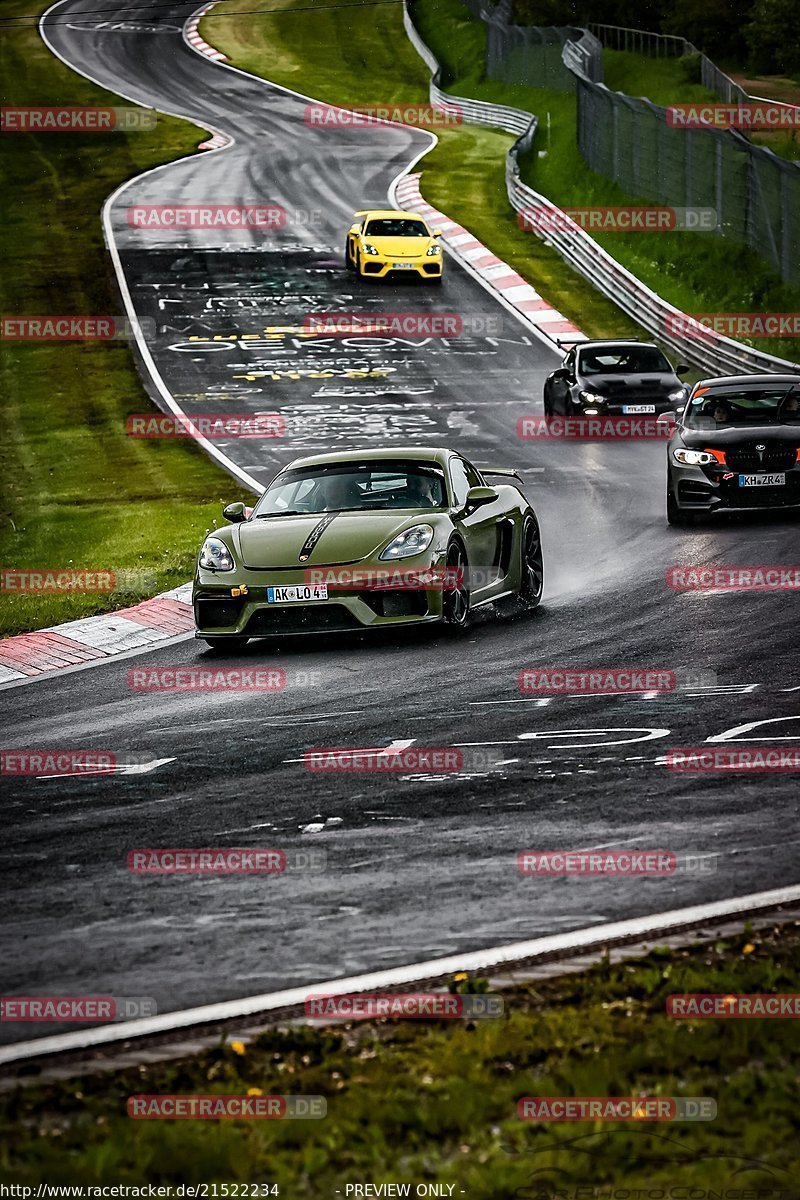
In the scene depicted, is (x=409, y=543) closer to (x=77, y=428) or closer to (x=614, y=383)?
(x=614, y=383)

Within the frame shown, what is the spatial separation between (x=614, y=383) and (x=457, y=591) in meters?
12.8

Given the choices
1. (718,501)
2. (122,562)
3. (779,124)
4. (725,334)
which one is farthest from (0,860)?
(779,124)

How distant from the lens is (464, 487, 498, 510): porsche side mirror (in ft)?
45.8

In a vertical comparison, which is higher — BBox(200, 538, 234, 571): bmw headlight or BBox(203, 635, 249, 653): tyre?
BBox(200, 538, 234, 571): bmw headlight

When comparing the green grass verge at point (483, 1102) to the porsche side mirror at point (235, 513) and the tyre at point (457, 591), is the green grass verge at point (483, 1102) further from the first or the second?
the porsche side mirror at point (235, 513)

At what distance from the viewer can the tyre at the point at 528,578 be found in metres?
14.5

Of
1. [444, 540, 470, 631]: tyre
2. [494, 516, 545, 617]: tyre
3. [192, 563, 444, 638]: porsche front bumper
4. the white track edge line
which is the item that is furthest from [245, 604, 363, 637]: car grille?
the white track edge line

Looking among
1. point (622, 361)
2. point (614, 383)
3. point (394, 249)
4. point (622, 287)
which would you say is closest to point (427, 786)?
point (614, 383)

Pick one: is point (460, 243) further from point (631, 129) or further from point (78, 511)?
point (78, 511)

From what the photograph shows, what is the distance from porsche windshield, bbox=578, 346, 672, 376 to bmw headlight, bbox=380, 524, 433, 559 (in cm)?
1322

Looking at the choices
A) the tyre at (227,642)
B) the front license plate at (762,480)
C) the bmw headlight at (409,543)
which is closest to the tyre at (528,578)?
the bmw headlight at (409,543)

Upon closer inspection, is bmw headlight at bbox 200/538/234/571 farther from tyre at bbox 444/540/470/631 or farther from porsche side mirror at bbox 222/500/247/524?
tyre at bbox 444/540/470/631

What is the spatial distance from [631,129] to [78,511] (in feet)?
79.8

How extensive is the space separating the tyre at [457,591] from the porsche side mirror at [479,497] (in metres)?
0.58
